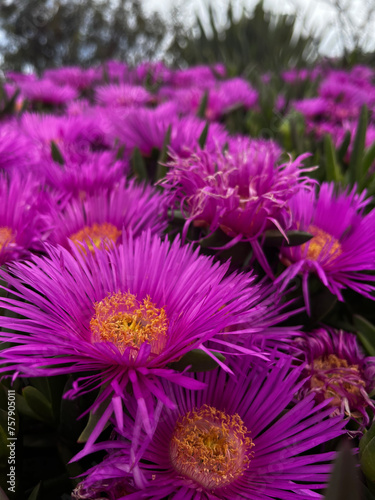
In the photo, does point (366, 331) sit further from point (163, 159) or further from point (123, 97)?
point (123, 97)

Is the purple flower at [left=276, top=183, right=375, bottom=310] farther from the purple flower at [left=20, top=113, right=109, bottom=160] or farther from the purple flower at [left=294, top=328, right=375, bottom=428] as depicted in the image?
the purple flower at [left=20, top=113, right=109, bottom=160]

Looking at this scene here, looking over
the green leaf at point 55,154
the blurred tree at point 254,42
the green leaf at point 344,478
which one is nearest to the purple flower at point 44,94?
the green leaf at point 55,154

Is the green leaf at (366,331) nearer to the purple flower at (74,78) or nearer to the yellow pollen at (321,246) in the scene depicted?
the yellow pollen at (321,246)

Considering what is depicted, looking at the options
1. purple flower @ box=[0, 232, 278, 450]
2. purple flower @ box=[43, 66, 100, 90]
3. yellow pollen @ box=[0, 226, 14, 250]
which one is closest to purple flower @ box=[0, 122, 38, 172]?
yellow pollen @ box=[0, 226, 14, 250]

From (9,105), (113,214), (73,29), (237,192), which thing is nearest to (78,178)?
(113,214)

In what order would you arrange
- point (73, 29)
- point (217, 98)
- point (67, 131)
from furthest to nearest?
point (73, 29)
point (217, 98)
point (67, 131)

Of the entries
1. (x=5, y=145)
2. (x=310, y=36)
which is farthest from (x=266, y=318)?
(x=310, y=36)

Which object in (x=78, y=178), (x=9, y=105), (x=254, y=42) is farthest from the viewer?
(x=254, y=42)
